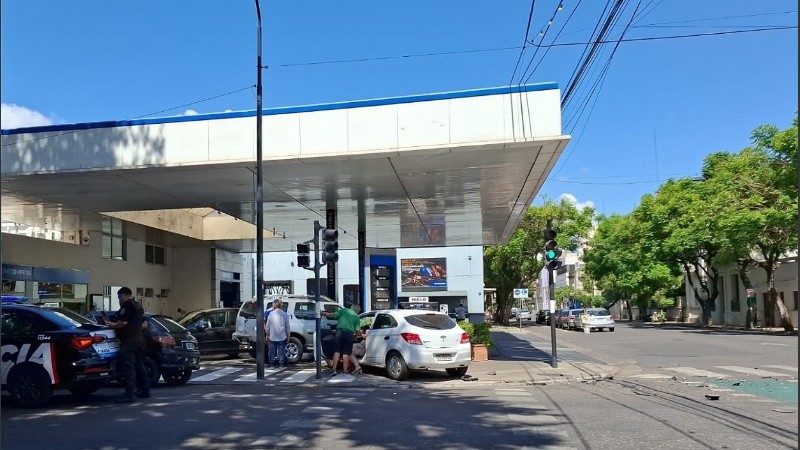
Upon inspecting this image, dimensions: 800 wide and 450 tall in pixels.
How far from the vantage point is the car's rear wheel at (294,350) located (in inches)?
773

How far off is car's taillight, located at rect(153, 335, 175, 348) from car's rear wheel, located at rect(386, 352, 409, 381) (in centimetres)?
469

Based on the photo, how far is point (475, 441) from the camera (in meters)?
8.34

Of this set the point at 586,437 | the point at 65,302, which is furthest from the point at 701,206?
the point at 586,437

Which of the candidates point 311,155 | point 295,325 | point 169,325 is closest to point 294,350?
point 295,325

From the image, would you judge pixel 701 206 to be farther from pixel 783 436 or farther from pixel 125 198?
pixel 783 436

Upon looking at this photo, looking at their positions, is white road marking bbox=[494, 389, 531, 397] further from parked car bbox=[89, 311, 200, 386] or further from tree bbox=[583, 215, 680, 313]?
tree bbox=[583, 215, 680, 313]

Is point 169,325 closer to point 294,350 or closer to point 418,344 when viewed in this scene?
point 418,344

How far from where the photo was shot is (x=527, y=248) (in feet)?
177

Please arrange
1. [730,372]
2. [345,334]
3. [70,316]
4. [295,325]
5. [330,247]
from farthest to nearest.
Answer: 1. [295,325]
2. [730,372]
3. [345,334]
4. [330,247]
5. [70,316]

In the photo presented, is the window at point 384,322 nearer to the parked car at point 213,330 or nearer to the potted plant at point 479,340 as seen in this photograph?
the potted plant at point 479,340

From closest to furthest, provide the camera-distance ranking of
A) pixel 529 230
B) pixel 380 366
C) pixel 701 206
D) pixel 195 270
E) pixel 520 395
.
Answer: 1. pixel 520 395
2. pixel 380 366
3. pixel 195 270
4. pixel 701 206
5. pixel 529 230

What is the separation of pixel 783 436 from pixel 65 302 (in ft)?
79.4

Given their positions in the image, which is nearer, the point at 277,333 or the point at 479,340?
the point at 277,333

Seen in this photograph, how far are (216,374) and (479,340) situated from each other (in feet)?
24.7
